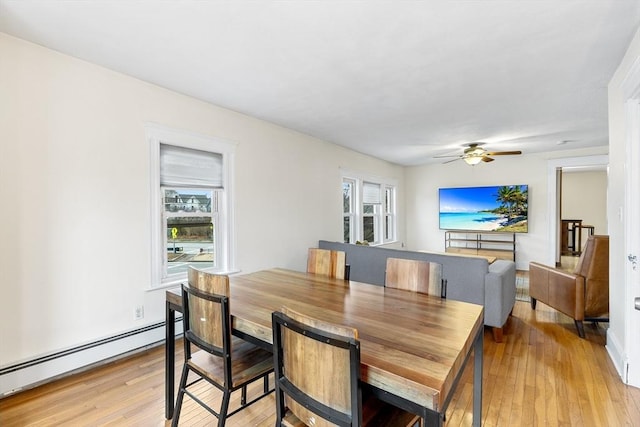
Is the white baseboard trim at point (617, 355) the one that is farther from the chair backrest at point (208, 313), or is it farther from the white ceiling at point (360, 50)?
the chair backrest at point (208, 313)

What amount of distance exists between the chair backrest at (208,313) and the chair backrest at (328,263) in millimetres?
1106

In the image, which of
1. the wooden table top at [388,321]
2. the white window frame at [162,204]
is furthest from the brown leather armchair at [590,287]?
the white window frame at [162,204]

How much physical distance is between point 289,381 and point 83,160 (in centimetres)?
240

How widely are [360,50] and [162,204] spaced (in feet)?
7.37

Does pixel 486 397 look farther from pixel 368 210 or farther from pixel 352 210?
pixel 368 210

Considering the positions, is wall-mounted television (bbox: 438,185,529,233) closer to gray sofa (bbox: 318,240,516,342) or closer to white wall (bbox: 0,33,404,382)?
gray sofa (bbox: 318,240,516,342)

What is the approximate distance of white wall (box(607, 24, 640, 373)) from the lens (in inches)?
94.3

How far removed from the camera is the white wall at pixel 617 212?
2.39 meters

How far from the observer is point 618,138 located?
255cm

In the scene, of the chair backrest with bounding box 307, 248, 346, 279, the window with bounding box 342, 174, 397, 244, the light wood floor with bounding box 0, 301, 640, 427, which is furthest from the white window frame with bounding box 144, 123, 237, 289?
the window with bounding box 342, 174, 397, 244

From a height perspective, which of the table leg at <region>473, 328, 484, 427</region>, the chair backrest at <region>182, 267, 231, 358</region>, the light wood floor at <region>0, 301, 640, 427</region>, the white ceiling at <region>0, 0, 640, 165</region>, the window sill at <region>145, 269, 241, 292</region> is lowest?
the light wood floor at <region>0, 301, 640, 427</region>

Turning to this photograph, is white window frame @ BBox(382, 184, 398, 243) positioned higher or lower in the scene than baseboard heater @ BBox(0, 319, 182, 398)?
higher

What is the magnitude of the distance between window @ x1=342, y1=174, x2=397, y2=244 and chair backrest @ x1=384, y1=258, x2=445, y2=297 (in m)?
3.59

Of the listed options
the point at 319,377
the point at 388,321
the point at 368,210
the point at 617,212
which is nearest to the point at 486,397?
the point at 388,321
